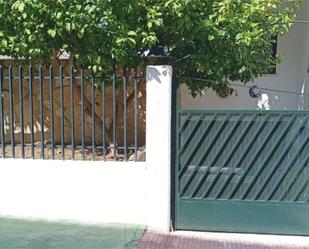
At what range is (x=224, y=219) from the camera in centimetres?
582

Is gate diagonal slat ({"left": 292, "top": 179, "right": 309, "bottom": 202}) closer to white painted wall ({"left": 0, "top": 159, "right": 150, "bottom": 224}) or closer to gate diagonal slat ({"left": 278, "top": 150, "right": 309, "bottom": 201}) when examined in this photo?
gate diagonal slat ({"left": 278, "top": 150, "right": 309, "bottom": 201})

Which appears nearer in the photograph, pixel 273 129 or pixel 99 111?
pixel 273 129

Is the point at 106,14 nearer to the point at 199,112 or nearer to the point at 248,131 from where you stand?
the point at 199,112

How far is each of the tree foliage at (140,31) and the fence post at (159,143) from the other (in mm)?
548

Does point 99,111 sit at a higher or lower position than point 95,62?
lower

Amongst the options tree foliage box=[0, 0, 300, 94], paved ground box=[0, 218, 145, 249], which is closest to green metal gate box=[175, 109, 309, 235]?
paved ground box=[0, 218, 145, 249]

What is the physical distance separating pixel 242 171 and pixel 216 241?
2.75ft

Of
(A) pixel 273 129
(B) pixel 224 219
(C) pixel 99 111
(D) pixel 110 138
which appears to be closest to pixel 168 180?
(B) pixel 224 219

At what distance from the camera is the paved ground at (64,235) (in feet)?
17.9

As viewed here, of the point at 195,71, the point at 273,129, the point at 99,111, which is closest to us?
the point at 273,129

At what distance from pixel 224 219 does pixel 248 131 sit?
104 cm

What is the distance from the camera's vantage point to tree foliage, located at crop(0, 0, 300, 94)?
5816 mm

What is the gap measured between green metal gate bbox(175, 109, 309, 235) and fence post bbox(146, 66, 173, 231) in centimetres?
14

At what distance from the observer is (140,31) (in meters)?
6.03
